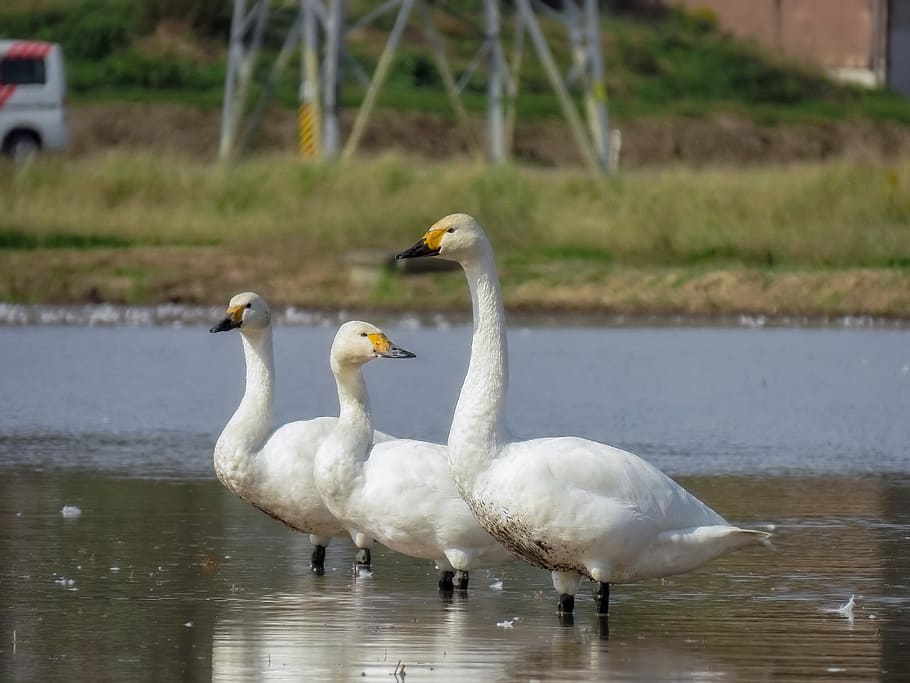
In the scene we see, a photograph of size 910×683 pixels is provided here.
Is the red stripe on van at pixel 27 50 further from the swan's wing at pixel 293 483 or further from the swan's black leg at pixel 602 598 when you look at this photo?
the swan's black leg at pixel 602 598

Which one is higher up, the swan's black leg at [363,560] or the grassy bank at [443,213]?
the grassy bank at [443,213]

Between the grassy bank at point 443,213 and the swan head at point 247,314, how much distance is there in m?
13.5

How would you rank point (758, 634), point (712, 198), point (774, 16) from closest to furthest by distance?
point (758, 634) → point (712, 198) → point (774, 16)

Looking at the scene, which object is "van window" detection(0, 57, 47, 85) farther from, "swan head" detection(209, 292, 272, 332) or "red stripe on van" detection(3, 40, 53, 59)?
"swan head" detection(209, 292, 272, 332)

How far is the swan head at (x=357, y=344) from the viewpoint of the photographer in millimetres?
9172

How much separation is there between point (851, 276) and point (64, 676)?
18049mm

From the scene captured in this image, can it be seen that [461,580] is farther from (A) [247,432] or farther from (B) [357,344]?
(A) [247,432]

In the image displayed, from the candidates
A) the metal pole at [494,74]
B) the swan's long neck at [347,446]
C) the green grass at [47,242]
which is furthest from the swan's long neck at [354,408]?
the metal pole at [494,74]

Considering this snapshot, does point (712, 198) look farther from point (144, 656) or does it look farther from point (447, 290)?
point (144, 656)

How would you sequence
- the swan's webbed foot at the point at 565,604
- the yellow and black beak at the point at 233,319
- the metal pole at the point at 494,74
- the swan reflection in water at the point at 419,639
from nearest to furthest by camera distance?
the swan reflection in water at the point at 419,639
the swan's webbed foot at the point at 565,604
the yellow and black beak at the point at 233,319
the metal pole at the point at 494,74

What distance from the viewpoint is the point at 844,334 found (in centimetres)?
2152

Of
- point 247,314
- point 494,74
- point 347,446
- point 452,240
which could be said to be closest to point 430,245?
point 452,240

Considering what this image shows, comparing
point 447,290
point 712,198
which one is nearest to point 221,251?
point 447,290

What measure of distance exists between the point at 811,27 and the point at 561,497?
52.1 meters
